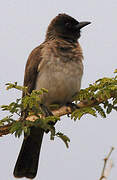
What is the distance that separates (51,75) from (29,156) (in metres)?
1.45

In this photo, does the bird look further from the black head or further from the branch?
the branch

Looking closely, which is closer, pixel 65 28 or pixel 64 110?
pixel 64 110

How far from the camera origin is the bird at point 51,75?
5031 millimetres

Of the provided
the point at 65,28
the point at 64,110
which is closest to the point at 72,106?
the point at 64,110

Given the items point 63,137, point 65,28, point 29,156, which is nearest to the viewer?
point 63,137

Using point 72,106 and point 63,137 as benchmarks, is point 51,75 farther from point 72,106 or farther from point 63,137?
point 63,137

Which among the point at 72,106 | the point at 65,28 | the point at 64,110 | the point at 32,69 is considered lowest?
the point at 64,110

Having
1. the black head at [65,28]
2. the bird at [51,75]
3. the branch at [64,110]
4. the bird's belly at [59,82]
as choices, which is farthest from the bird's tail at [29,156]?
the black head at [65,28]

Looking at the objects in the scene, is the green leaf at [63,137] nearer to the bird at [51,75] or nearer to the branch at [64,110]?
the branch at [64,110]

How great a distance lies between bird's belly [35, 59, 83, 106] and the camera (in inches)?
197

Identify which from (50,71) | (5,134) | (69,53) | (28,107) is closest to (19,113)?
(28,107)

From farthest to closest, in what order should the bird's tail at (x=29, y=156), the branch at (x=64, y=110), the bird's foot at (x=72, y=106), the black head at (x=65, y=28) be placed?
the black head at (x=65, y=28), the bird's tail at (x=29, y=156), the bird's foot at (x=72, y=106), the branch at (x=64, y=110)

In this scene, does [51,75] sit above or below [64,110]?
above

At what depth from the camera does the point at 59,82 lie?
501 centimetres
